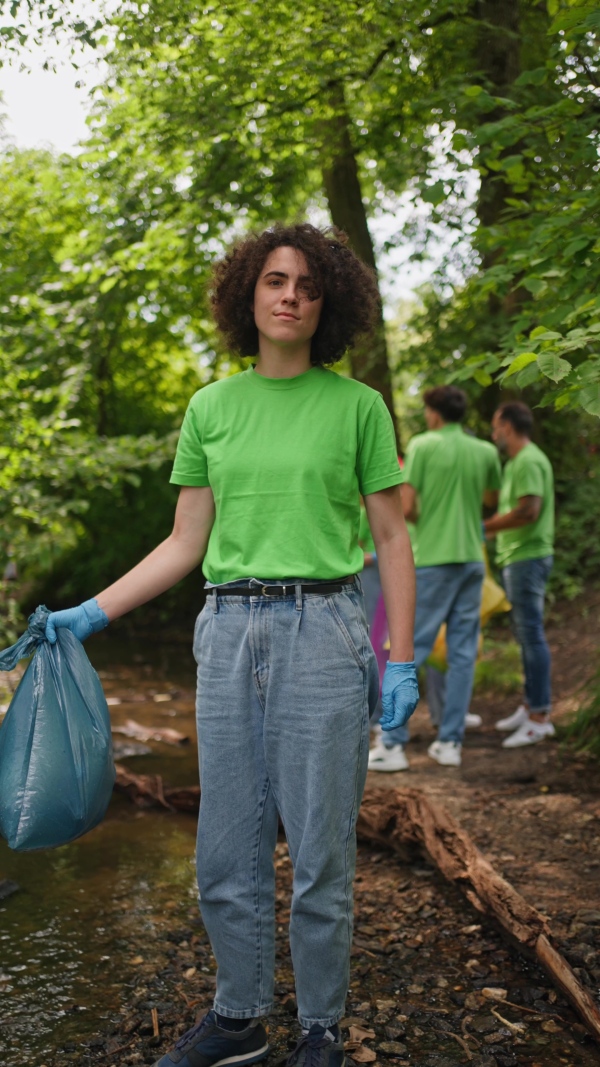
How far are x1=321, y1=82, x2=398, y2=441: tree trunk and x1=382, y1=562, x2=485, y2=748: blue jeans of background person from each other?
2304mm

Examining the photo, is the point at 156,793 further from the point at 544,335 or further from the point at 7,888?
the point at 544,335

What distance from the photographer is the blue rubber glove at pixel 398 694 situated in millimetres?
2611

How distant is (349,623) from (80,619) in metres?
0.72

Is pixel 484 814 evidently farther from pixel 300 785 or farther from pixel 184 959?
pixel 300 785

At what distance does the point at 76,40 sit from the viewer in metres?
5.45

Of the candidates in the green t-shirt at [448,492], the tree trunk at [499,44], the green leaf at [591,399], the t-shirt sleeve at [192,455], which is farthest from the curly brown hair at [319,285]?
the tree trunk at [499,44]

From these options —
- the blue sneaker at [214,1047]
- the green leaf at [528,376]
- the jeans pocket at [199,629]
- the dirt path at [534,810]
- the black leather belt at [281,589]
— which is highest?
the green leaf at [528,376]

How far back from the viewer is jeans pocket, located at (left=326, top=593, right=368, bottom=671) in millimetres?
2494

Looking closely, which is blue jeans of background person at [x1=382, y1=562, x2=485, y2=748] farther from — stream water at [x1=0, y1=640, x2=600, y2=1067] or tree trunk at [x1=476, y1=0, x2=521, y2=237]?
tree trunk at [x1=476, y1=0, x2=521, y2=237]

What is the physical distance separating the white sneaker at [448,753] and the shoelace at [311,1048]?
333cm

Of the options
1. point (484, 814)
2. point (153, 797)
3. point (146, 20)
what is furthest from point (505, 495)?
point (146, 20)

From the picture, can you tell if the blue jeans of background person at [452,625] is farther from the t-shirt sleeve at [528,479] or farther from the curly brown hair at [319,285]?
the curly brown hair at [319,285]

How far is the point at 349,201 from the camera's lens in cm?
857

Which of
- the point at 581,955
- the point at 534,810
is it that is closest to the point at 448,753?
the point at 534,810
